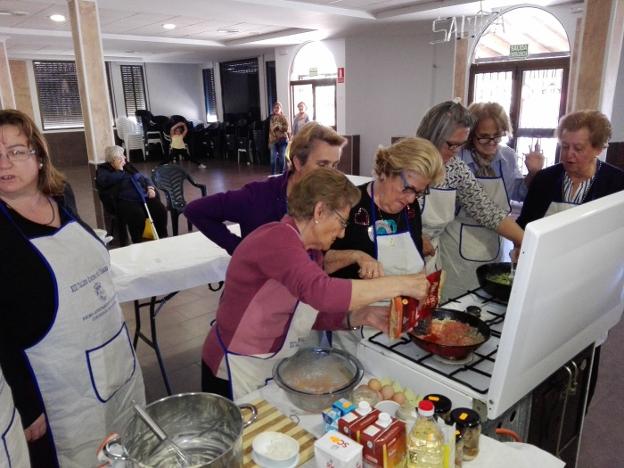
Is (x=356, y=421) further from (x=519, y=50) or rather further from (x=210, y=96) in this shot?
(x=210, y=96)

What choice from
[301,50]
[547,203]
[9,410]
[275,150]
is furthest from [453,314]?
[301,50]

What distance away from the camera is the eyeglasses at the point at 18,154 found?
132 centimetres

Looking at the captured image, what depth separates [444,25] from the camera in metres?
7.50

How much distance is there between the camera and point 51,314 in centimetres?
131

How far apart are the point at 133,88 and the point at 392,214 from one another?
13.5 meters

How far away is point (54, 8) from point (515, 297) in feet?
22.5

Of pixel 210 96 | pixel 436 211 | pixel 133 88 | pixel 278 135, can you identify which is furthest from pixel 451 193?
pixel 210 96

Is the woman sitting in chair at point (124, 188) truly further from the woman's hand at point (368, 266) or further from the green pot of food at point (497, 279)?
the green pot of food at point (497, 279)

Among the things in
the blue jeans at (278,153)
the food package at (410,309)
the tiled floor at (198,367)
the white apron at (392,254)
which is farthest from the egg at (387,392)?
the blue jeans at (278,153)

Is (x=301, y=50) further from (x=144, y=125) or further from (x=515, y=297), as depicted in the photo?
(x=515, y=297)

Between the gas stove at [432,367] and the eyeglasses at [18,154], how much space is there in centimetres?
110

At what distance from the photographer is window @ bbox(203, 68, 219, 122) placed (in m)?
14.3

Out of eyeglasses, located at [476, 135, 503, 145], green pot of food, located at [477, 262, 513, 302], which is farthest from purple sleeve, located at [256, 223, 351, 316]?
eyeglasses, located at [476, 135, 503, 145]

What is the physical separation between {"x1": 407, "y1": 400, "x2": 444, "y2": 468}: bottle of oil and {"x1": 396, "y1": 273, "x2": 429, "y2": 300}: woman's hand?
1.17 ft
